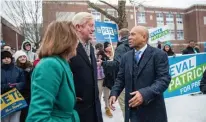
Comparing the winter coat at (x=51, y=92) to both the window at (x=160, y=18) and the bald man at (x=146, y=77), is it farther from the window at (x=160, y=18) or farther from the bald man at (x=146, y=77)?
the window at (x=160, y=18)

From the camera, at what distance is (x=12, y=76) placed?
4.88m

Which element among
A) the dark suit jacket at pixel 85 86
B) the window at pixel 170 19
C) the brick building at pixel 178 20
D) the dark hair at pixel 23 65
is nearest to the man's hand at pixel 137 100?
the dark suit jacket at pixel 85 86

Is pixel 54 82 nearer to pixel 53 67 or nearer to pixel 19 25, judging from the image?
pixel 53 67

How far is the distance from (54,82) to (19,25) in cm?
Result: 2004

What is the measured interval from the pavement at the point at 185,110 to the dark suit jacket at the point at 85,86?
12.4 feet

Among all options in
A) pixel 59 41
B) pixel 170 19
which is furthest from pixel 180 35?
pixel 59 41

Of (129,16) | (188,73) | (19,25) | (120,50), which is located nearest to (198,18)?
(129,16)

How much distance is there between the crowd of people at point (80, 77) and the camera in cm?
176

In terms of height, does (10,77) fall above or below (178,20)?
below

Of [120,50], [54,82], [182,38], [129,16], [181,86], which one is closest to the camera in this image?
[54,82]

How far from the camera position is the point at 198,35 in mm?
53812

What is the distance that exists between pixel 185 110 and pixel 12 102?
4566 millimetres

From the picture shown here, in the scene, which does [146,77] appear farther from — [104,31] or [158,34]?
[158,34]

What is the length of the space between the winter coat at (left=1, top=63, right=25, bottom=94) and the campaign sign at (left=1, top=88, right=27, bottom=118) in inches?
7.1
